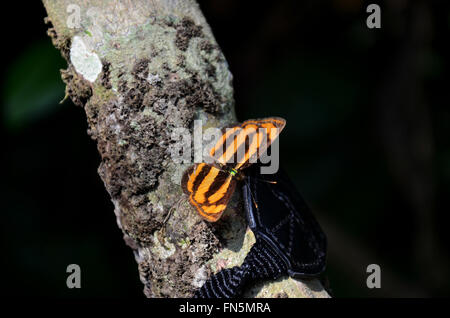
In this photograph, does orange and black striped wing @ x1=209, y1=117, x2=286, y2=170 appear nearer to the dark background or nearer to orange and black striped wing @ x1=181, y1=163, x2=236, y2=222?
orange and black striped wing @ x1=181, y1=163, x2=236, y2=222

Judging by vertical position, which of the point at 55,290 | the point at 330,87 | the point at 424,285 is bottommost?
the point at 424,285

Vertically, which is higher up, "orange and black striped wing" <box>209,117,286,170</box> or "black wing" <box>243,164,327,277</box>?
"orange and black striped wing" <box>209,117,286,170</box>

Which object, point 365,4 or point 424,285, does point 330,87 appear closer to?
point 365,4

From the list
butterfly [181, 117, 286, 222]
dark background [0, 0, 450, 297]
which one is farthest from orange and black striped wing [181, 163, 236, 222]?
dark background [0, 0, 450, 297]

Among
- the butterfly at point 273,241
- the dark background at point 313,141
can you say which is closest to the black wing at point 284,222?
the butterfly at point 273,241

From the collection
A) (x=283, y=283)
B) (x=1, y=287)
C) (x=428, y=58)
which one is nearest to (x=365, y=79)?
(x=428, y=58)

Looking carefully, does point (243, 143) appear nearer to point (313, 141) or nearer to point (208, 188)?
point (208, 188)
